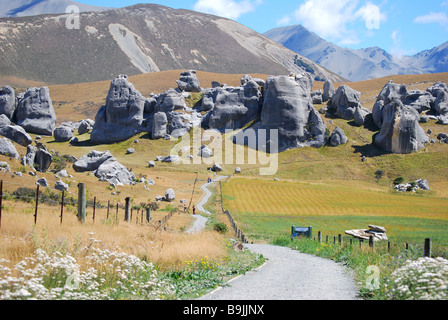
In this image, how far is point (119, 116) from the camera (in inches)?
4045

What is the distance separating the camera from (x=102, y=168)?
51.3 meters

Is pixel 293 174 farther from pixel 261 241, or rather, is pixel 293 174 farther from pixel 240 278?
pixel 240 278

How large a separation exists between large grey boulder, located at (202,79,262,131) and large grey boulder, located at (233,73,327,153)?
16.6 ft

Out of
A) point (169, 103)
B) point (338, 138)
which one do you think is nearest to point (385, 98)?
point (338, 138)

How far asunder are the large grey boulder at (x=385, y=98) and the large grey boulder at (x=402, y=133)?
7211mm

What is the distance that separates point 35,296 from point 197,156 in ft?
271

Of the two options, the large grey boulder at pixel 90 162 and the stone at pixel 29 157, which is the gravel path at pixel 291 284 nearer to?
the stone at pixel 29 157

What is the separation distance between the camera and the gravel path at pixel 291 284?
8875 mm

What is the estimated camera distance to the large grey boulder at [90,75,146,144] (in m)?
100

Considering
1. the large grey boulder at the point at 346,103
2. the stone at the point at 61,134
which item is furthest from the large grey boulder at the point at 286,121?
the stone at the point at 61,134

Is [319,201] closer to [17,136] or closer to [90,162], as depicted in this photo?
[90,162]

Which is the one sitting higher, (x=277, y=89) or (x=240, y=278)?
(x=277, y=89)

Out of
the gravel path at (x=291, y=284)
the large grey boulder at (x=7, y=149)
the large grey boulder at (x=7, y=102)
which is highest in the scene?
the large grey boulder at (x=7, y=102)
